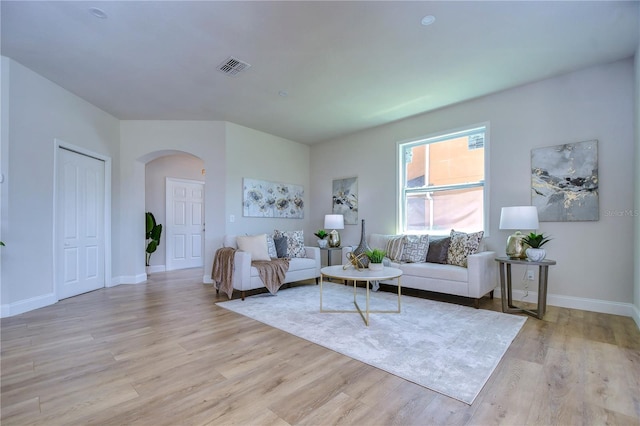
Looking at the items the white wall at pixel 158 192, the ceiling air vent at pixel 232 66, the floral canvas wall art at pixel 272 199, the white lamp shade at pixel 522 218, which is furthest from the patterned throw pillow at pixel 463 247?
the white wall at pixel 158 192

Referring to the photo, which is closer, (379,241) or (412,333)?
(412,333)

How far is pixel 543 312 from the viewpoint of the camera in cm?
305

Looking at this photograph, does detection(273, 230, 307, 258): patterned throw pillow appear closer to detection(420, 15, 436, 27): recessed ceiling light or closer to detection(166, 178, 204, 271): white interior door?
detection(166, 178, 204, 271): white interior door

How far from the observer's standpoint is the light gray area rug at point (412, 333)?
6.32ft

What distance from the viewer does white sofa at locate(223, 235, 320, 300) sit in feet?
12.5

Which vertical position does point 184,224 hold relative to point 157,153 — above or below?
below

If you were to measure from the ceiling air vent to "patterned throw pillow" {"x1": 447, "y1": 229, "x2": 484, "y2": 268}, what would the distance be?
344 centimetres

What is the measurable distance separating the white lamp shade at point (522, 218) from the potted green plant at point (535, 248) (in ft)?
0.45

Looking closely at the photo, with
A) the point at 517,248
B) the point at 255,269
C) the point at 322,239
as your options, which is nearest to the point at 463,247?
the point at 517,248

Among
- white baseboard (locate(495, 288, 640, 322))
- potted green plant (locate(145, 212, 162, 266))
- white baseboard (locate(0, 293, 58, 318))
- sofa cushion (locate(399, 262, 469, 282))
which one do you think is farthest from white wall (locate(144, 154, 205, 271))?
white baseboard (locate(495, 288, 640, 322))

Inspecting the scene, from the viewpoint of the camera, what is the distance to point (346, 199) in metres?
5.75

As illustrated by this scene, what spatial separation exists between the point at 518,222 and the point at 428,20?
7.50 feet

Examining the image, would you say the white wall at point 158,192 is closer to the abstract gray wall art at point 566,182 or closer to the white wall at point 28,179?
the white wall at point 28,179

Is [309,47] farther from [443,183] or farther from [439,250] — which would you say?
[439,250]
